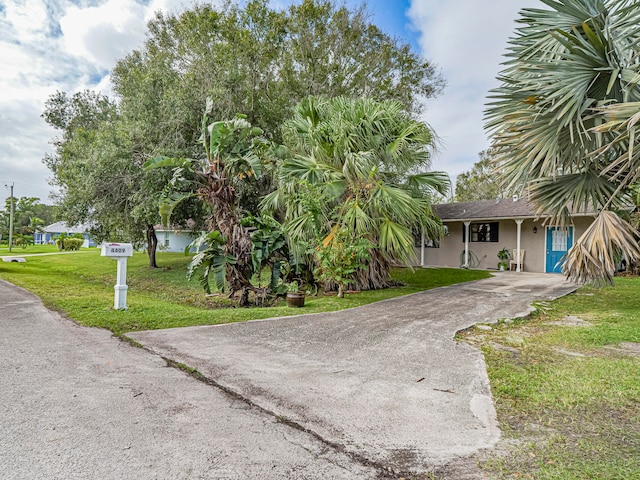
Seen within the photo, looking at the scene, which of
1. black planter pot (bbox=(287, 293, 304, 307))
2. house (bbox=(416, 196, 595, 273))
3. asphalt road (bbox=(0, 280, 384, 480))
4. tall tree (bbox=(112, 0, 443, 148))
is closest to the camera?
asphalt road (bbox=(0, 280, 384, 480))

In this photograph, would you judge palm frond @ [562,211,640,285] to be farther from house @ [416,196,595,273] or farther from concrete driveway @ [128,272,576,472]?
house @ [416,196,595,273]

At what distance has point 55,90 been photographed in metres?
20.5

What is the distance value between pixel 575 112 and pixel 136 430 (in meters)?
7.34

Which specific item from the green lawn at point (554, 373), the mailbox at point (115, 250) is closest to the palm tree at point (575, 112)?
the green lawn at point (554, 373)

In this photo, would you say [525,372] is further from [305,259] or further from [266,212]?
[266,212]

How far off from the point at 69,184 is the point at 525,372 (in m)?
17.5

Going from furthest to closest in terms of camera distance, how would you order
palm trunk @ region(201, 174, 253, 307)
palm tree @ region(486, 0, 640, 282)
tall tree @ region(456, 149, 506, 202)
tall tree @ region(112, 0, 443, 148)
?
tall tree @ region(456, 149, 506, 202)
tall tree @ region(112, 0, 443, 148)
palm trunk @ region(201, 174, 253, 307)
palm tree @ region(486, 0, 640, 282)

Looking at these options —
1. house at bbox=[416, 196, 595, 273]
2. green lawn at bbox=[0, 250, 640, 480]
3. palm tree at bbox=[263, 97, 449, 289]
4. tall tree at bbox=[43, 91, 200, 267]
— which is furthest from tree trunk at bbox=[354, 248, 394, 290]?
tall tree at bbox=[43, 91, 200, 267]

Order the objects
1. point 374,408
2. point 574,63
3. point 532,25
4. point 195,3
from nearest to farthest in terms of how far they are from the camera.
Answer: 1. point 374,408
2. point 574,63
3. point 532,25
4. point 195,3

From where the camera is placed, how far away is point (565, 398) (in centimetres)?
347

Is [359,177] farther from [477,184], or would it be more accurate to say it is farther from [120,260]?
[477,184]

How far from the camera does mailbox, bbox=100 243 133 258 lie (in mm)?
7051

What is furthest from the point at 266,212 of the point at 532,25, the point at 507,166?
the point at 532,25

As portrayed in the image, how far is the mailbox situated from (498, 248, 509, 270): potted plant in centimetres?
1508
